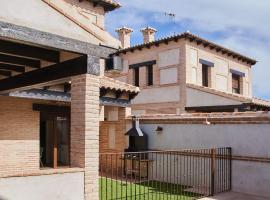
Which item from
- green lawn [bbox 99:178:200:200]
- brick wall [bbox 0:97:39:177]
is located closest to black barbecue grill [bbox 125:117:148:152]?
green lawn [bbox 99:178:200:200]

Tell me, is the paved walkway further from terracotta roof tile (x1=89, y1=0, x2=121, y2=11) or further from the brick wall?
terracotta roof tile (x1=89, y1=0, x2=121, y2=11)

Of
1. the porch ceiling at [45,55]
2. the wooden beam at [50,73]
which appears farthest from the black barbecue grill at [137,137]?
the porch ceiling at [45,55]

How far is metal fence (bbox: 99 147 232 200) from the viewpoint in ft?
34.2

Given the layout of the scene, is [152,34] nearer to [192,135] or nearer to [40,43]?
[192,135]

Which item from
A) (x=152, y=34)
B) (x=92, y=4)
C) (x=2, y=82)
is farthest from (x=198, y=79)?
(x=2, y=82)

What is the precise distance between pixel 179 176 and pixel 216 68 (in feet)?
34.3

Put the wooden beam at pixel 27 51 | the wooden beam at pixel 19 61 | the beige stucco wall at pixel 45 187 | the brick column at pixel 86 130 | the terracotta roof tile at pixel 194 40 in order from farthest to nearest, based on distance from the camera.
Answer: the terracotta roof tile at pixel 194 40
the wooden beam at pixel 19 61
the brick column at pixel 86 130
the wooden beam at pixel 27 51
the beige stucco wall at pixel 45 187

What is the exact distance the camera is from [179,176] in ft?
41.0

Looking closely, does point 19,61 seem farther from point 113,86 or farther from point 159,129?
point 159,129

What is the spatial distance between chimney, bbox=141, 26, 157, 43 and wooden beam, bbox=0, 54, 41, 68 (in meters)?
16.9

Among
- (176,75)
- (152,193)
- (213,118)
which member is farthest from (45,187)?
(176,75)

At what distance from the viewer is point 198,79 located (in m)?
19.4

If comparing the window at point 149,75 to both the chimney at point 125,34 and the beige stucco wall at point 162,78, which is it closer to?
the beige stucco wall at point 162,78

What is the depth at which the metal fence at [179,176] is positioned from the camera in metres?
10.4
